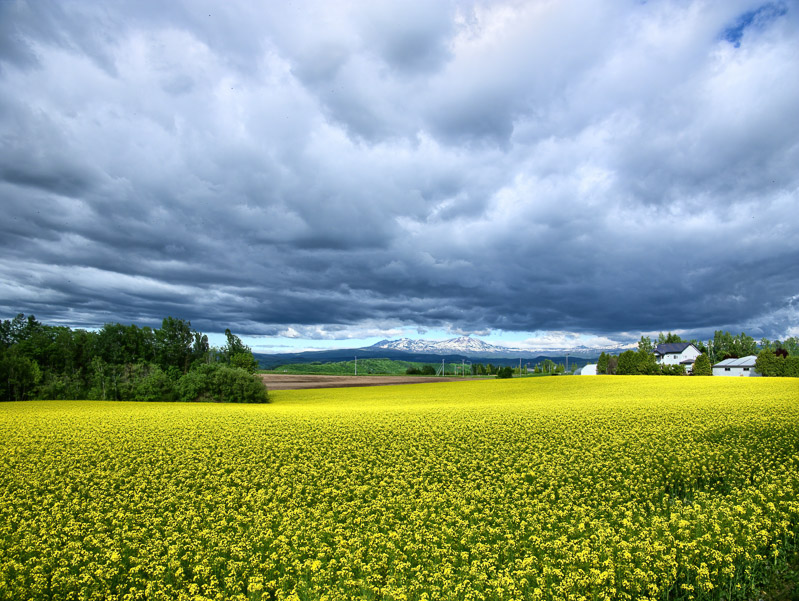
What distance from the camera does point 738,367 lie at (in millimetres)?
117750

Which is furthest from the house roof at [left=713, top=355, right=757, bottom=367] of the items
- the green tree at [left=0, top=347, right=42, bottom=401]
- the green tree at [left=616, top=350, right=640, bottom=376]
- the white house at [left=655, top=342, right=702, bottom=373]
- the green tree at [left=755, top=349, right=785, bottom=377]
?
the green tree at [left=0, top=347, right=42, bottom=401]

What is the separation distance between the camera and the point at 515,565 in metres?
9.30

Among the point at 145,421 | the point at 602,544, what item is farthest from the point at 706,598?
the point at 145,421

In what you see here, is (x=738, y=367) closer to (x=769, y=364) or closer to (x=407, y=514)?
(x=769, y=364)

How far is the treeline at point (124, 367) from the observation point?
58.2m

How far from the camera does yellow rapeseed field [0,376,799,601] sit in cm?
902

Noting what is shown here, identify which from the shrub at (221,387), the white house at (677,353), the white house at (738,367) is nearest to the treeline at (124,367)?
the shrub at (221,387)

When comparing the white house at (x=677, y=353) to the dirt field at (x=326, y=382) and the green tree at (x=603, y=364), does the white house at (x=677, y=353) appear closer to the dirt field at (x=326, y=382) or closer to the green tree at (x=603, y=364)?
the green tree at (x=603, y=364)

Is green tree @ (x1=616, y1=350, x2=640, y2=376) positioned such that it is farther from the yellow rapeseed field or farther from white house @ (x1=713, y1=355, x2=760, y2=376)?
the yellow rapeseed field

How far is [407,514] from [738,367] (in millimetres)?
140967

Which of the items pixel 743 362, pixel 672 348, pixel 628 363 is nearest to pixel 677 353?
pixel 672 348

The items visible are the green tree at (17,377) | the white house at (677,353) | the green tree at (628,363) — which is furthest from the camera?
the white house at (677,353)

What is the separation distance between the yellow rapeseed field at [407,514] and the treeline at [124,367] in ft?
112

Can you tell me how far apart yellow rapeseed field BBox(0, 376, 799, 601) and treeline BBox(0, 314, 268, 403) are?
34255 millimetres
